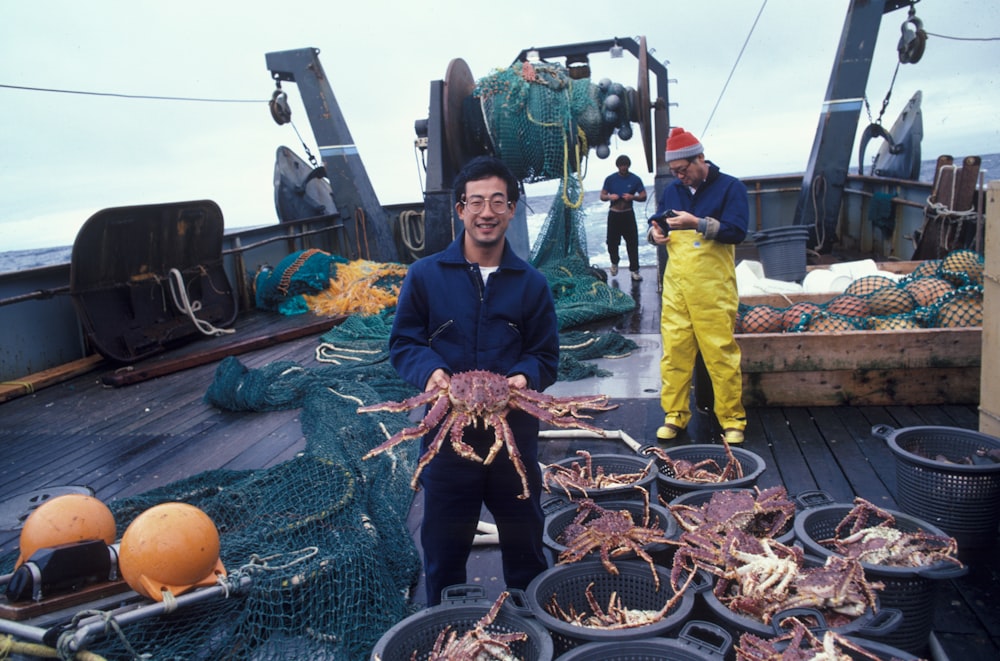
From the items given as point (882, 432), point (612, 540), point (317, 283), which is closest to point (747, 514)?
point (612, 540)

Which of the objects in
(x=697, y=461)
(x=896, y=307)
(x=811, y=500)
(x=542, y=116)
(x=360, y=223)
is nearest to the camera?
(x=811, y=500)

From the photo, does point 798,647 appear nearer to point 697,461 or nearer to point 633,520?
point 633,520

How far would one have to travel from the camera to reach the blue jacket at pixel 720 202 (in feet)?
12.0

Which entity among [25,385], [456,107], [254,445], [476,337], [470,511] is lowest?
[254,445]

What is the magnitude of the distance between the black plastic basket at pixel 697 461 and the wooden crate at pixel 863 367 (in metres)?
1.30

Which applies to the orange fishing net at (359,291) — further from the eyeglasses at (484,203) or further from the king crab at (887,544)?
the king crab at (887,544)

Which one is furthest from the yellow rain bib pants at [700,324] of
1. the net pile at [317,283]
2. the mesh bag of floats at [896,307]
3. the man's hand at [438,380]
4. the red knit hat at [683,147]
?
the net pile at [317,283]

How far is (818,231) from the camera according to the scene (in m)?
9.76

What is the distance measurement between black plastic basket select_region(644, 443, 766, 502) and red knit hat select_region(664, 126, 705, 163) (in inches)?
61.9

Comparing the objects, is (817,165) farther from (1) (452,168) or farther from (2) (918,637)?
(2) (918,637)

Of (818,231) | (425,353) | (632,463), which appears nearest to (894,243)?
(818,231)

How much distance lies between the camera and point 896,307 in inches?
180

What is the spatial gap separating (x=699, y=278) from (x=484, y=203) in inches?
79.9

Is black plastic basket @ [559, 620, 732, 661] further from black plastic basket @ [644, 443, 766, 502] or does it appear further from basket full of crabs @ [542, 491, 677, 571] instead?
black plastic basket @ [644, 443, 766, 502]
